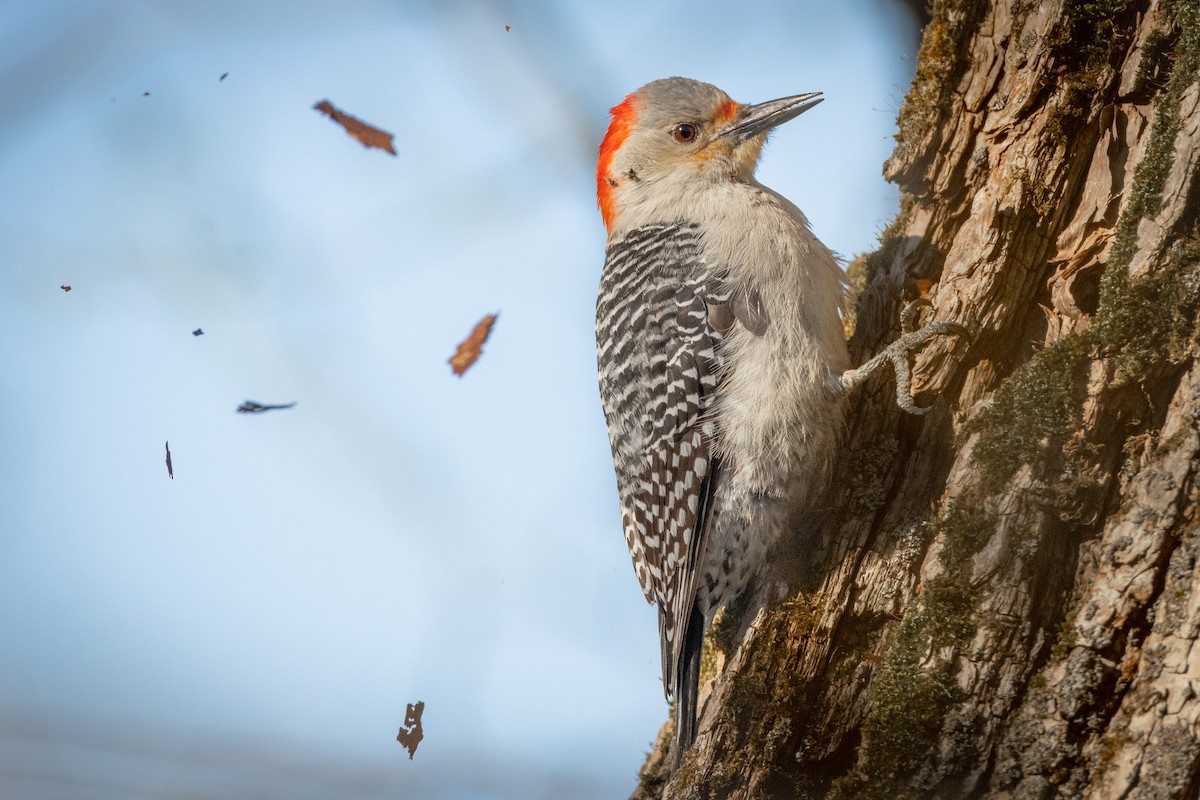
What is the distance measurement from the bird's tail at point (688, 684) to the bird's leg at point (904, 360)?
1226mm

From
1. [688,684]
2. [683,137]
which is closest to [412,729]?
[688,684]

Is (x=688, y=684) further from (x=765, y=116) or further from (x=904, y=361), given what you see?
(x=765, y=116)

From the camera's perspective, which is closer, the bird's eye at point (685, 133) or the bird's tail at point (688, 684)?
the bird's tail at point (688, 684)

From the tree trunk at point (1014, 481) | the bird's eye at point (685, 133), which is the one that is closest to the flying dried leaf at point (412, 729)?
the tree trunk at point (1014, 481)

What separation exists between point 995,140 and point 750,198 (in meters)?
1.12

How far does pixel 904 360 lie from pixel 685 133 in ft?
6.03

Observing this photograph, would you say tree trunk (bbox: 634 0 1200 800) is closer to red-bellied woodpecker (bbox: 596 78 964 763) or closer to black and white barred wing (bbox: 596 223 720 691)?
red-bellied woodpecker (bbox: 596 78 964 763)

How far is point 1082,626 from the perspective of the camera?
3.07 metres

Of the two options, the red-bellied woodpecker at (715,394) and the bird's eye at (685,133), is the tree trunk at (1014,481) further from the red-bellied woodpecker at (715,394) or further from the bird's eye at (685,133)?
the bird's eye at (685,133)

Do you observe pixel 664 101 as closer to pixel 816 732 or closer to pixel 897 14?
pixel 897 14

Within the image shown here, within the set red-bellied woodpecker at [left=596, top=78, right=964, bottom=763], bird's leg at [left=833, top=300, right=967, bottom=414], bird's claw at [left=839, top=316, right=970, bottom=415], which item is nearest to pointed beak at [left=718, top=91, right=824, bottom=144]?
red-bellied woodpecker at [left=596, top=78, right=964, bottom=763]

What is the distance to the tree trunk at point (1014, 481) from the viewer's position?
2.99 m

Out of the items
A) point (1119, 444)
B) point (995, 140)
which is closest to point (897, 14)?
point (995, 140)

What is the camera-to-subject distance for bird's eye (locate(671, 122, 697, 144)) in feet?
16.9
